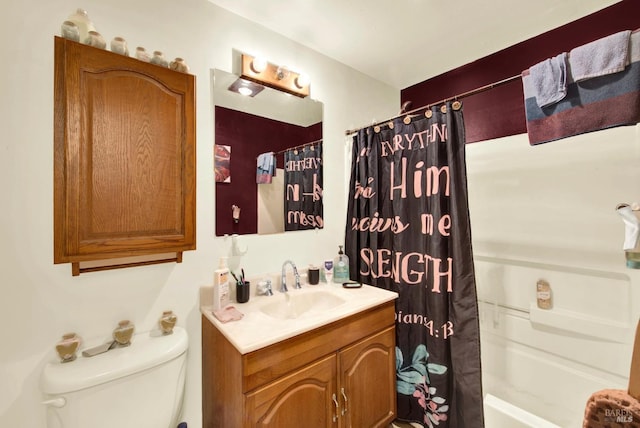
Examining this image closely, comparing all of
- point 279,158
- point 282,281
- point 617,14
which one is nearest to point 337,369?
point 282,281

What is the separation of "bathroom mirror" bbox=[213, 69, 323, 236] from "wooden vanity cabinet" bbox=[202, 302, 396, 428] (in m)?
0.57

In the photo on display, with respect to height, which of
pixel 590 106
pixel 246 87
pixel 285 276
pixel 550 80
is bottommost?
pixel 285 276

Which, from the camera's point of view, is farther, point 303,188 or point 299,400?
point 303,188

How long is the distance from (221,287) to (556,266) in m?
1.95

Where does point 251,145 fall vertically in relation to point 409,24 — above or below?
below

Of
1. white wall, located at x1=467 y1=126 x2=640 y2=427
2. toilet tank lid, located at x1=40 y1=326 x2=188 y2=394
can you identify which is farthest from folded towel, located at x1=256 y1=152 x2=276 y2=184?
white wall, located at x1=467 y1=126 x2=640 y2=427

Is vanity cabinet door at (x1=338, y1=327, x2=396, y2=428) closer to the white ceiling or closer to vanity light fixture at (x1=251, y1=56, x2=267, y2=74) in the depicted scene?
vanity light fixture at (x1=251, y1=56, x2=267, y2=74)

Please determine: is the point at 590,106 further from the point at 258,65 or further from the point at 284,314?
the point at 284,314

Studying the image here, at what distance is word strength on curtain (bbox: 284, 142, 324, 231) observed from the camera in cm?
171

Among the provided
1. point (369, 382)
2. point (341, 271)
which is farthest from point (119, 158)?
point (369, 382)

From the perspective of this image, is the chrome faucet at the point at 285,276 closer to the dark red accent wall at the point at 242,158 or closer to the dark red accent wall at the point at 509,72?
the dark red accent wall at the point at 242,158

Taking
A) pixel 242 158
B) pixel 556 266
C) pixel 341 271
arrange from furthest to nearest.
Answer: pixel 341 271
pixel 556 266
pixel 242 158

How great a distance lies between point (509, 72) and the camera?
182 centimetres

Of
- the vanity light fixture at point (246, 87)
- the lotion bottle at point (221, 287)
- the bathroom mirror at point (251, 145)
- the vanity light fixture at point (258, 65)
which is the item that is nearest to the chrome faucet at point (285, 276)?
the bathroom mirror at point (251, 145)
